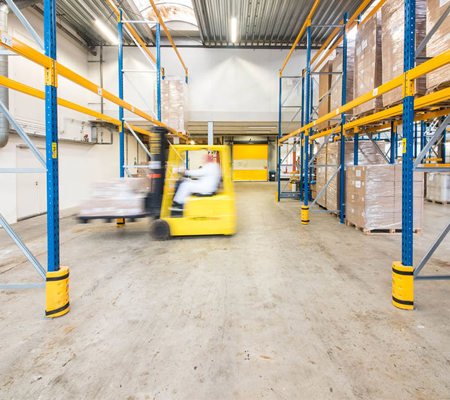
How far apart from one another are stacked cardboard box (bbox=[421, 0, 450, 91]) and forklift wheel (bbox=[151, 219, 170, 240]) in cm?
484

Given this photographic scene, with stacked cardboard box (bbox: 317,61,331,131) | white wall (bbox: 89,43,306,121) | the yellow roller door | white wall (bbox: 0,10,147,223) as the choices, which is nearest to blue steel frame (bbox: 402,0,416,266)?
stacked cardboard box (bbox: 317,61,331,131)

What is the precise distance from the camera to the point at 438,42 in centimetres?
377

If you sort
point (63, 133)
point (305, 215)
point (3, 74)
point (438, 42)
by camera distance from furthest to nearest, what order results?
point (63, 133), point (305, 215), point (3, 74), point (438, 42)

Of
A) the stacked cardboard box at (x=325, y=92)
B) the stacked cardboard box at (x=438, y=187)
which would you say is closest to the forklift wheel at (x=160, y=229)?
the stacked cardboard box at (x=325, y=92)

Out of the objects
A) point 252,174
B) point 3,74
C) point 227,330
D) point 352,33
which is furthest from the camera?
point 252,174

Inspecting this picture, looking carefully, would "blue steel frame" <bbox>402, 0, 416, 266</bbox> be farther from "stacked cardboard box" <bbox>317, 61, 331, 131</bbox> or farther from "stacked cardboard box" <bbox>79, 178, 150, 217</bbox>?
"stacked cardboard box" <bbox>317, 61, 331, 131</bbox>

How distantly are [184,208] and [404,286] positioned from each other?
3906 mm

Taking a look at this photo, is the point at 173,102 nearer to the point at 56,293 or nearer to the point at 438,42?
the point at 438,42

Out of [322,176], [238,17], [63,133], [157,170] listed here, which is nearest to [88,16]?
[63,133]

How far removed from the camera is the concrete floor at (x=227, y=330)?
196 centimetres

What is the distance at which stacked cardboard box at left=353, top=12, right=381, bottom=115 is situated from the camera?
538cm

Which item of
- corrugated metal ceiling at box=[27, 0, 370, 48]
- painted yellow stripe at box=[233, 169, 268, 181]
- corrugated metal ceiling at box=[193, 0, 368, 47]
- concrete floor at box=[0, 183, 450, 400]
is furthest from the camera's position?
painted yellow stripe at box=[233, 169, 268, 181]

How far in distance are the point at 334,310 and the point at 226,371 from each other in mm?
1462

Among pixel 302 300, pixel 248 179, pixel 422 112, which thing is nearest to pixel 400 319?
pixel 302 300
